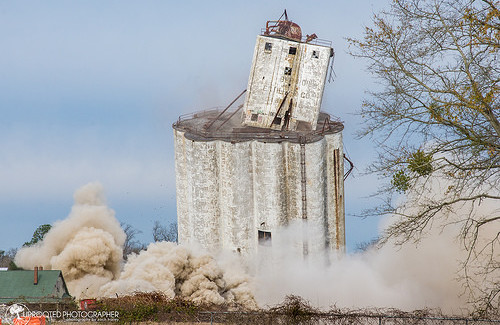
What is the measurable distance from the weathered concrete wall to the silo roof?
1.31 ft

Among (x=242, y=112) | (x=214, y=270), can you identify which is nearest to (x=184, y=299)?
(x=214, y=270)

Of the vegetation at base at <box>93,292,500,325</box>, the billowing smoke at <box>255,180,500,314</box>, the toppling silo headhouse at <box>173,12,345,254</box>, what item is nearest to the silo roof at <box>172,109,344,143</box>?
the toppling silo headhouse at <box>173,12,345,254</box>

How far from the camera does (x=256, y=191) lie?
44625 millimetres

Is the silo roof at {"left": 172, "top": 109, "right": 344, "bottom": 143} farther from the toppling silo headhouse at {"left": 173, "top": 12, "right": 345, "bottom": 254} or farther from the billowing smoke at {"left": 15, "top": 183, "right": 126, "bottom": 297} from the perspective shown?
the billowing smoke at {"left": 15, "top": 183, "right": 126, "bottom": 297}

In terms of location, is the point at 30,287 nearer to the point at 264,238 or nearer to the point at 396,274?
the point at 264,238

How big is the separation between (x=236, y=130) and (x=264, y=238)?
6878 millimetres

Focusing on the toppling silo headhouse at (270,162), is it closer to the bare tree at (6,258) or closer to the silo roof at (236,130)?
the silo roof at (236,130)

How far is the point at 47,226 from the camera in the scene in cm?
5753

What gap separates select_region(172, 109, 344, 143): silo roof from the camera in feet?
146

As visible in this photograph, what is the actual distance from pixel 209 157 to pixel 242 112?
4326 mm

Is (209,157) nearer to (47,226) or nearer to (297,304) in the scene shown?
(297,304)

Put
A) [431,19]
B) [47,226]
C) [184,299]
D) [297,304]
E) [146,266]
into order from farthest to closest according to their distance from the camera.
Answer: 1. [47,226]
2. [146,266]
3. [184,299]
4. [297,304]
5. [431,19]

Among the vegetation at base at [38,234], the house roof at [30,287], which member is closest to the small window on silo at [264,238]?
the house roof at [30,287]

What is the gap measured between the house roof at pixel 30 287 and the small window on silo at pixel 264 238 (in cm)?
1204
